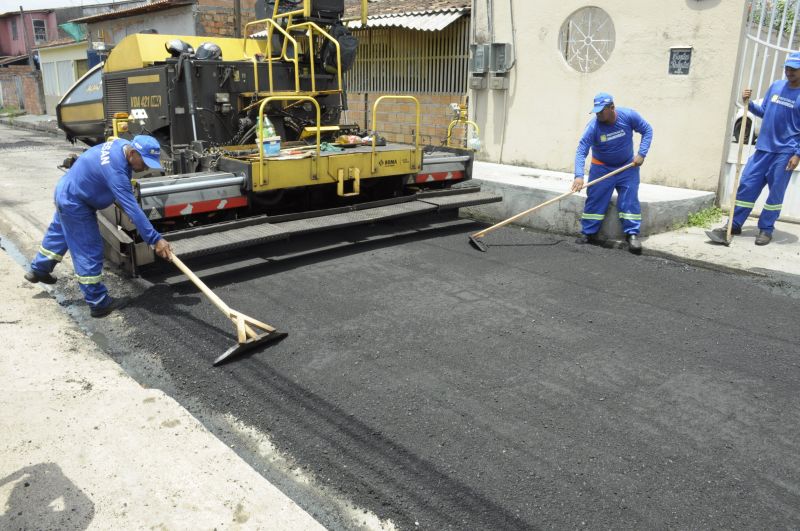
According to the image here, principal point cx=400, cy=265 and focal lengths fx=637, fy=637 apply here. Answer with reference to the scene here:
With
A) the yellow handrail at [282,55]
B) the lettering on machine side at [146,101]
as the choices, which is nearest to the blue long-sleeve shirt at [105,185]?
the lettering on machine side at [146,101]

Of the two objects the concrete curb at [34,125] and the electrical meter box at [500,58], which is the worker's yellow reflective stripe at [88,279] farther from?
the concrete curb at [34,125]

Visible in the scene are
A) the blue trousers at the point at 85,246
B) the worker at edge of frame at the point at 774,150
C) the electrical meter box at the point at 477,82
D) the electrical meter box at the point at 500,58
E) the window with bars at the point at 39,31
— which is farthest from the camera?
the window with bars at the point at 39,31

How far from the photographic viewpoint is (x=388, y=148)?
6.61 metres

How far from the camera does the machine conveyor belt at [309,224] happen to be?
498cm

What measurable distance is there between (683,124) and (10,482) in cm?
747

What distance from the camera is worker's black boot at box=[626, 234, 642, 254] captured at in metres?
6.32

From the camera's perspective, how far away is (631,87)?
8.07m

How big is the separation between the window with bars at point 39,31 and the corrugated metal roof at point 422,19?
1511 inches

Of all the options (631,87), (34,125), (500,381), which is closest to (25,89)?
(34,125)

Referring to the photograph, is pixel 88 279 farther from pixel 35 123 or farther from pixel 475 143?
pixel 35 123

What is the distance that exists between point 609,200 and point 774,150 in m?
1.58

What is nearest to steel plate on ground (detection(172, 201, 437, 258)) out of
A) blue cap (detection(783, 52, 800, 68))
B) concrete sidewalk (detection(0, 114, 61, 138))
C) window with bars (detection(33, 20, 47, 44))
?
blue cap (detection(783, 52, 800, 68))

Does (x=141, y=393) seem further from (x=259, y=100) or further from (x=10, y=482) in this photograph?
(x=259, y=100)

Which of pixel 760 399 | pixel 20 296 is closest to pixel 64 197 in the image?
pixel 20 296
